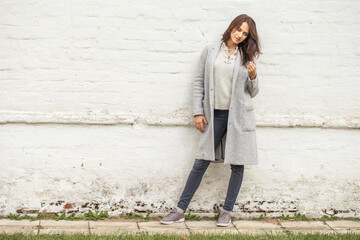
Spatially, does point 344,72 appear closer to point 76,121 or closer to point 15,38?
point 76,121

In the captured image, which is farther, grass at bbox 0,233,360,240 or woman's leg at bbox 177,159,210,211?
woman's leg at bbox 177,159,210,211

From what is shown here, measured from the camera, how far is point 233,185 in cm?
521

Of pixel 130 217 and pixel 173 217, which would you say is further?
pixel 130 217

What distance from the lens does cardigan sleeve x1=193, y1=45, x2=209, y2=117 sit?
5070 mm

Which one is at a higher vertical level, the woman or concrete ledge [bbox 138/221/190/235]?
the woman

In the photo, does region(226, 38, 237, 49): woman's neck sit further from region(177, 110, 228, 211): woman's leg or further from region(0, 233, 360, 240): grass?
region(0, 233, 360, 240): grass

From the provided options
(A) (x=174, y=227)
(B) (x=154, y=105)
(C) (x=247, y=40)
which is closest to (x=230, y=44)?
(C) (x=247, y=40)

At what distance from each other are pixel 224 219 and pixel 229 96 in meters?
1.29

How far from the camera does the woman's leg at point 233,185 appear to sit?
5.20 meters

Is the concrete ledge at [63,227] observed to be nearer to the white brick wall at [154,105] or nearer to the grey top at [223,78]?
the white brick wall at [154,105]

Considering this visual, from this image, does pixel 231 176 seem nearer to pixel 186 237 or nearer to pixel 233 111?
pixel 233 111

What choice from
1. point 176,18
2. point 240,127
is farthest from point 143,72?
point 240,127

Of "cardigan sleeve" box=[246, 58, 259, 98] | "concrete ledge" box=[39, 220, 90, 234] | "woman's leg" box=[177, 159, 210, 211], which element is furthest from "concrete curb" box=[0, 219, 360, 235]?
"cardigan sleeve" box=[246, 58, 259, 98]

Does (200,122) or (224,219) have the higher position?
(200,122)
